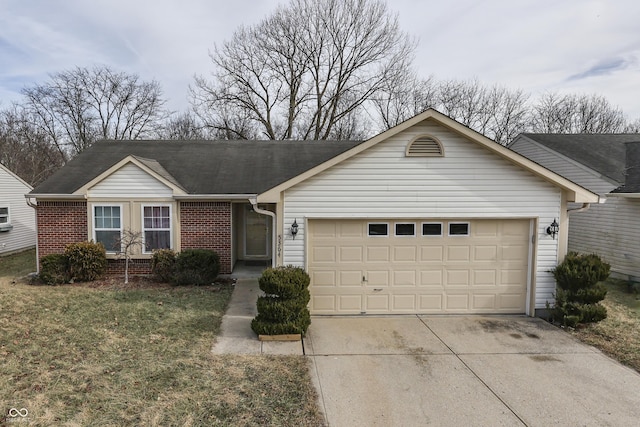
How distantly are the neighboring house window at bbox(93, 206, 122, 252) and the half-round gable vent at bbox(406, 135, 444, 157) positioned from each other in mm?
9422

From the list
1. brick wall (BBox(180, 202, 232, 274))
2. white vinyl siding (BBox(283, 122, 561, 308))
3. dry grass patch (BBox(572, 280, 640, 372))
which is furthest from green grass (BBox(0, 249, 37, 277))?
dry grass patch (BBox(572, 280, 640, 372))

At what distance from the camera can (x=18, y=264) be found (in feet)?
50.3

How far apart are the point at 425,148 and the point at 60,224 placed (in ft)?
38.4

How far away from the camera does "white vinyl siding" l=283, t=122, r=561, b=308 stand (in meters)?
8.34

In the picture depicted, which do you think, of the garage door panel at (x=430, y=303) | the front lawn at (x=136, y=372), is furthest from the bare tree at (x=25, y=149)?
the garage door panel at (x=430, y=303)

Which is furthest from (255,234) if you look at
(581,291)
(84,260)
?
(581,291)

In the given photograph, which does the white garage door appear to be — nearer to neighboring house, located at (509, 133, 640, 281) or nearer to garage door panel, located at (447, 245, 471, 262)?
garage door panel, located at (447, 245, 471, 262)

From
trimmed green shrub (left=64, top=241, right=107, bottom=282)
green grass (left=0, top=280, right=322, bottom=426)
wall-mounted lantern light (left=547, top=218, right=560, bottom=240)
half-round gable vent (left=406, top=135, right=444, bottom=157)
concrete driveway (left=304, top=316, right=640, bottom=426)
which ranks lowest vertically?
concrete driveway (left=304, top=316, right=640, bottom=426)

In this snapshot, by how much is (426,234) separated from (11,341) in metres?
8.35

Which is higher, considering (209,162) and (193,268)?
(209,162)

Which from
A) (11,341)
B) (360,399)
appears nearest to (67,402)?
(11,341)

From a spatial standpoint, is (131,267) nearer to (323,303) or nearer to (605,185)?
(323,303)

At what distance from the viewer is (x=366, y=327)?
7.97m

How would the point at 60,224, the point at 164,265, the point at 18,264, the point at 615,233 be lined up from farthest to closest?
the point at 18,264 → the point at 615,233 → the point at 60,224 → the point at 164,265
